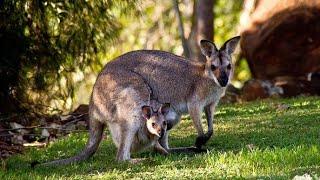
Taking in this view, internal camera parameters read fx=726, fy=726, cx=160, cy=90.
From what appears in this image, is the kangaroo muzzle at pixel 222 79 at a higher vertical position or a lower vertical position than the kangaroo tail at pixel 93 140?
higher

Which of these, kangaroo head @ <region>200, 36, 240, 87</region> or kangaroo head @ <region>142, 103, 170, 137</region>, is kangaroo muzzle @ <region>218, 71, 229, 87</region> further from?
kangaroo head @ <region>142, 103, 170, 137</region>

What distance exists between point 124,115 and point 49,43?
5.34m

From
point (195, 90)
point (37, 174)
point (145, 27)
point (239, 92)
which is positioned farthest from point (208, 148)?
point (145, 27)

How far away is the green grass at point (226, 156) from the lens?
21.0ft

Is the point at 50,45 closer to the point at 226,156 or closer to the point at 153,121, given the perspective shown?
the point at 153,121

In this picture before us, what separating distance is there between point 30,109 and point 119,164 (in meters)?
5.69

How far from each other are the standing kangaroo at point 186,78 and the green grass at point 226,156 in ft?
1.60

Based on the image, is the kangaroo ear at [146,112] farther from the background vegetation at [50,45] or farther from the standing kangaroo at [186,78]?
the background vegetation at [50,45]

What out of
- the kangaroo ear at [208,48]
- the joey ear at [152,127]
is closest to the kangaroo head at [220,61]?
the kangaroo ear at [208,48]

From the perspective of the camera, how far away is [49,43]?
12.8 meters

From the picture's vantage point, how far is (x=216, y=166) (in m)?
6.70

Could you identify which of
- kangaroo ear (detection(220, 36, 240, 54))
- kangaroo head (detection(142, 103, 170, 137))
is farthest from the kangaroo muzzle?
kangaroo head (detection(142, 103, 170, 137))

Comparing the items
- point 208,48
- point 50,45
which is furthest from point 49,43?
point 208,48

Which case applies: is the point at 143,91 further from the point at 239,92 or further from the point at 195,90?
the point at 239,92
